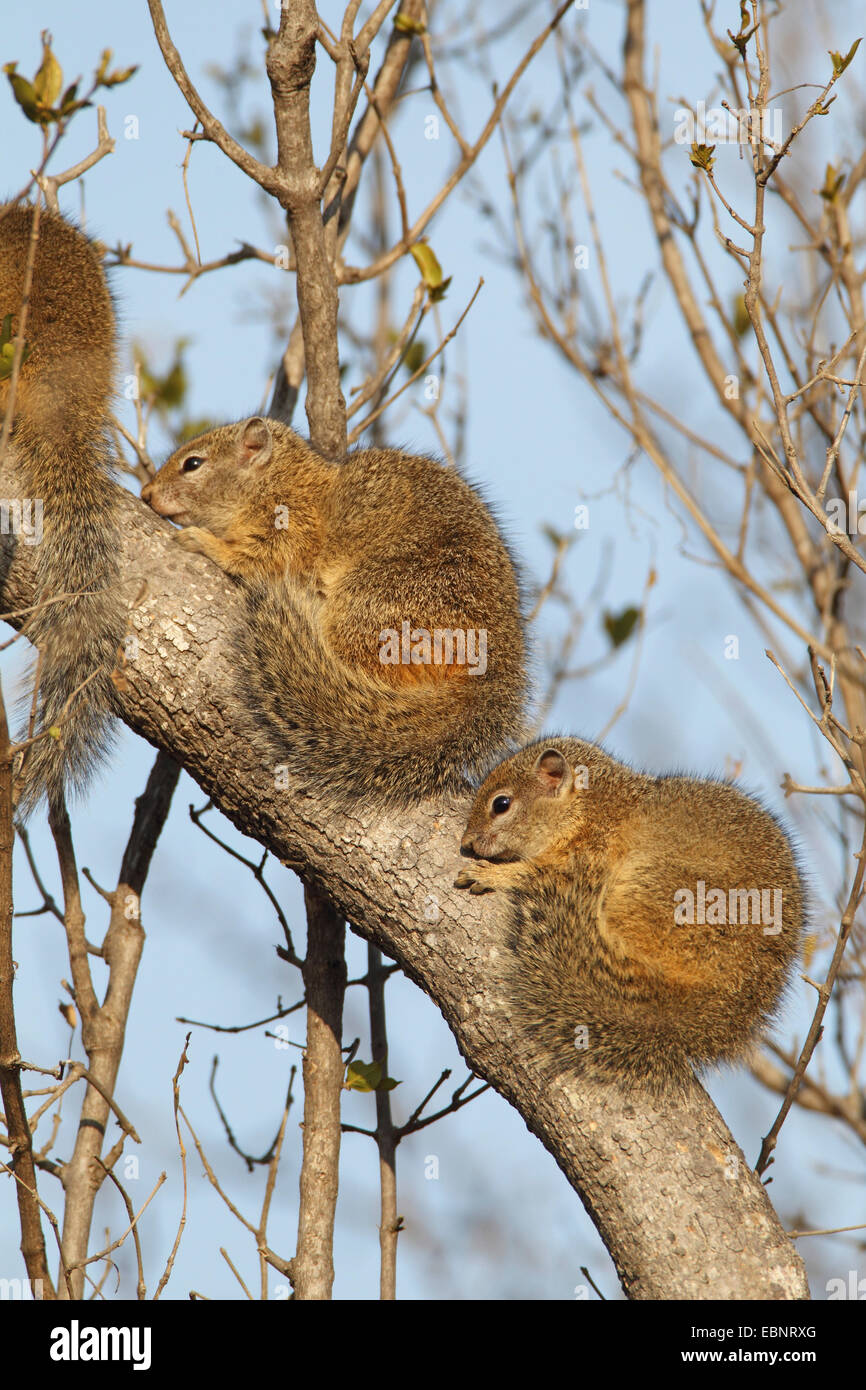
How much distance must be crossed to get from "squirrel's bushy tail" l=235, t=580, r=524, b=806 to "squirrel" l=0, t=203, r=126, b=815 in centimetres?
46

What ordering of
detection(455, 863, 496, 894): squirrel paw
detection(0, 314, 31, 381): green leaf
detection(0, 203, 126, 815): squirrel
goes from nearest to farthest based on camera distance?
detection(0, 314, 31, 381): green leaf → detection(455, 863, 496, 894): squirrel paw → detection(0, 203, 126, 815): squirrel

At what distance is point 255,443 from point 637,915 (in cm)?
255

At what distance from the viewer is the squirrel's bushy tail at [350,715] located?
385 cm

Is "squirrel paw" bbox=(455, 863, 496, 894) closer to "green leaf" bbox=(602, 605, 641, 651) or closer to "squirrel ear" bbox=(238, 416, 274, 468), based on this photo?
"squirrel ear" bbox=(238, 416, 274, 468)

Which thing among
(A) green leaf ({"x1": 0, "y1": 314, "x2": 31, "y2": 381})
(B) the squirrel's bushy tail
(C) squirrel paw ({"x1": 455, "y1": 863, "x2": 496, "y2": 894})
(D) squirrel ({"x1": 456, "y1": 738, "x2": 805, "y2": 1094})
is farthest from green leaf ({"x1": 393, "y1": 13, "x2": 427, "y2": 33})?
(C) squirrel paw ({"x1": 455, "y1": 863, "x2": 496, "y2": 894})

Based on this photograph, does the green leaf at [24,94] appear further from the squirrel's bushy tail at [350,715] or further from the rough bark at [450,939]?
the squirrel's bushy tail at [350,715]

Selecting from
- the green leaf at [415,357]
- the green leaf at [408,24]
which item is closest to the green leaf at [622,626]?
the green leaf at [415,357]

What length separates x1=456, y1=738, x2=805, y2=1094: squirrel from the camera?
3.46m

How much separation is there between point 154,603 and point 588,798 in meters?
1.59

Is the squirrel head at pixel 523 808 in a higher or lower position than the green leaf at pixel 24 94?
lower

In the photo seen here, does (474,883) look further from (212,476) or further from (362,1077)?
(212,476)

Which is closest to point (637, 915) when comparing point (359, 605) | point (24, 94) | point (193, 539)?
point (359, 605)

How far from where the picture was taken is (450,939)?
357 centimetres
